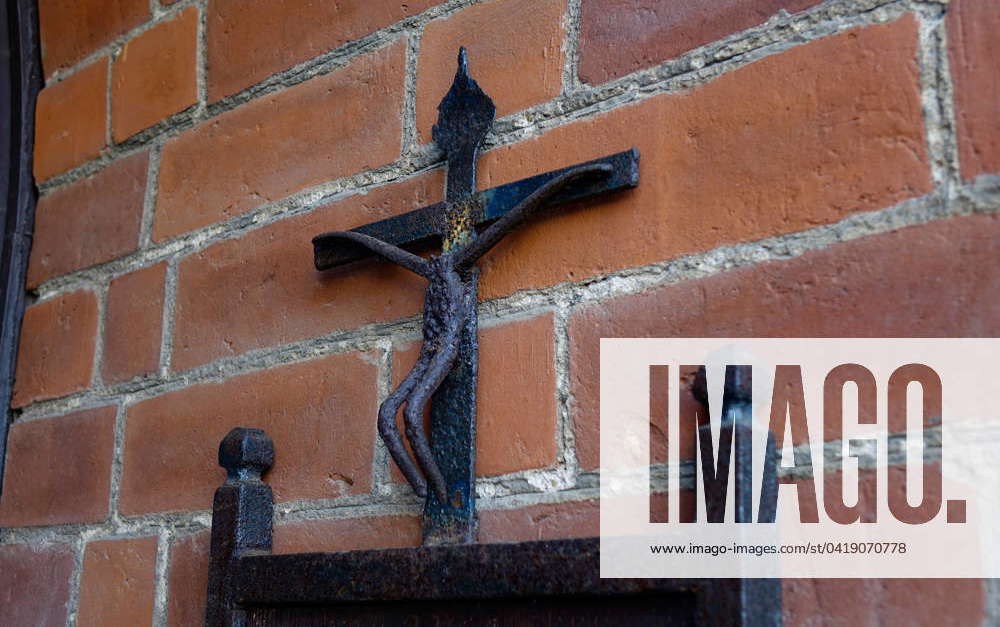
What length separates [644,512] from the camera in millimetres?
721

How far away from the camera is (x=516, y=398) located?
82 cm

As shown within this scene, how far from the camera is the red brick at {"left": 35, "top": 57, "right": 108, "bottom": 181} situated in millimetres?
1278

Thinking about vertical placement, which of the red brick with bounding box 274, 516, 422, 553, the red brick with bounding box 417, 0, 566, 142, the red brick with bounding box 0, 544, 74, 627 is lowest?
the red brick with bounding box 0, 544, 74, 627

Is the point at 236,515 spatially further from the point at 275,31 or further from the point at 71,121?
the point at 71,121

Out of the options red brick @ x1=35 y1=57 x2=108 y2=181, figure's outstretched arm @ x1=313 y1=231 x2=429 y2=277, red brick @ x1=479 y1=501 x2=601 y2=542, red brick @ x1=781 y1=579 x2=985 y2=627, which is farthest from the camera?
red brick @ x1=35 y1=57 x2=108 y2=181

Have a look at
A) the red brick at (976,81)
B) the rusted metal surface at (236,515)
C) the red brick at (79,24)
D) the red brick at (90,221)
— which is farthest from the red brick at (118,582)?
the red brick at (976,81)

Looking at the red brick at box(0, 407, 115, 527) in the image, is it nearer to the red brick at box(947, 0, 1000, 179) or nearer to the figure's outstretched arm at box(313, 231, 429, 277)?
the figure's outstretched arm at box(313, 231, 429, 277)

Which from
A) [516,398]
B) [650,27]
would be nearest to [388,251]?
[516,398]

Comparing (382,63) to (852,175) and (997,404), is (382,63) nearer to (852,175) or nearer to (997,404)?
(852,175)

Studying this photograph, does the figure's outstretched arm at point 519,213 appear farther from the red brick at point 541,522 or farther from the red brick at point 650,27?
the red brick at point 541,522

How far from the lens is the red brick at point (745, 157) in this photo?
0.69 meters

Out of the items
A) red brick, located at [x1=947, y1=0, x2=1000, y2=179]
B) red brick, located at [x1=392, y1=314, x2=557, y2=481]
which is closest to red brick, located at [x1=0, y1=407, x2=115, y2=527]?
red brick, located at [x1=392, y1=314, x2=557, y2=481]

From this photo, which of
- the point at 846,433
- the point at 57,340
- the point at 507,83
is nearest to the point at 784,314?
the point at 846,433

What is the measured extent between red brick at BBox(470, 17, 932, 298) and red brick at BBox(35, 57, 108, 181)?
2.18 feet
